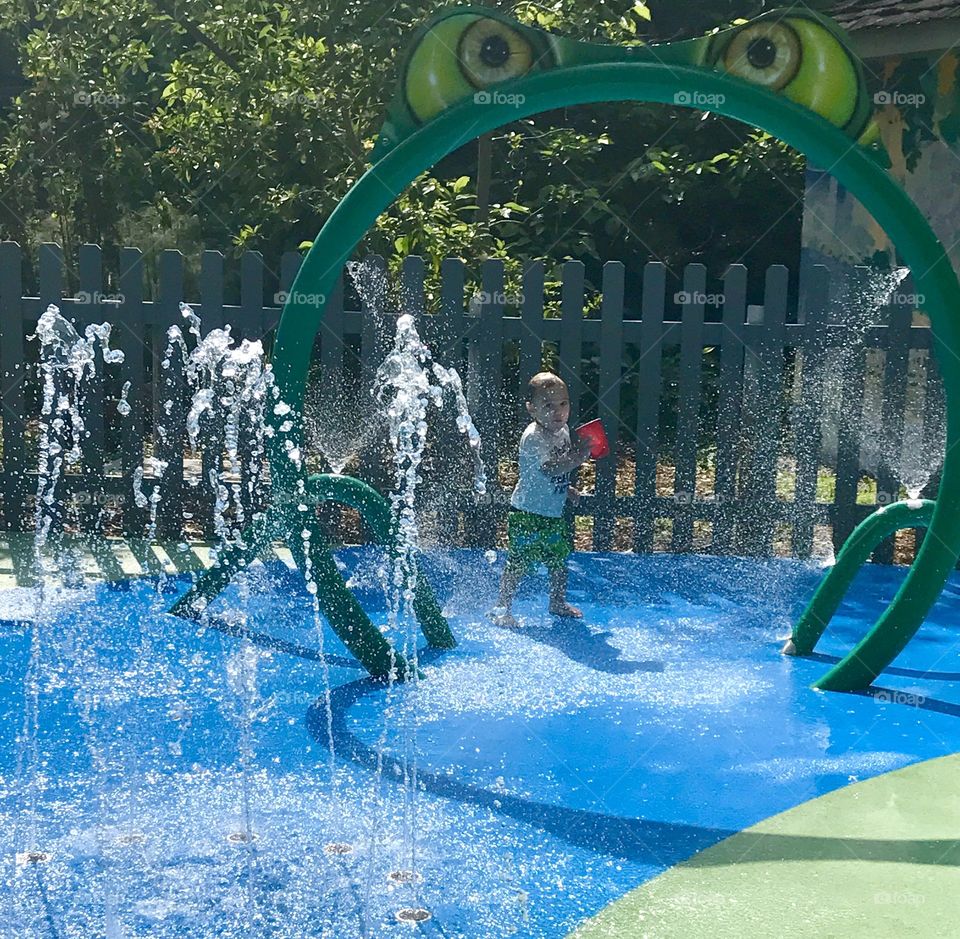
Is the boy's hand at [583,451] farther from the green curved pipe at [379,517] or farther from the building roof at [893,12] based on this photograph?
the building roof at [893,12]

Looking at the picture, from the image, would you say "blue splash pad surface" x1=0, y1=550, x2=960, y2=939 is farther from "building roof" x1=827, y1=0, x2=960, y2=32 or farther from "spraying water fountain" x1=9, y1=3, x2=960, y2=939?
"building roof" x1=827, y1=0, x2=960, y2=32

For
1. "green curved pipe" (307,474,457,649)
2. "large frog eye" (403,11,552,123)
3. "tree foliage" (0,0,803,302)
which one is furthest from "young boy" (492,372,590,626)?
"tree foliage" (0,0,803,302)

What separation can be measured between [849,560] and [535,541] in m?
1.44

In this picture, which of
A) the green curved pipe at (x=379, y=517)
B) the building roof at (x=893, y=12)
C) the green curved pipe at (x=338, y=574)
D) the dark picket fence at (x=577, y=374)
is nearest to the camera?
the green curved pipe at (x=338, y=574)

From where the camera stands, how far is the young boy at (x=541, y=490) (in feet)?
21.0

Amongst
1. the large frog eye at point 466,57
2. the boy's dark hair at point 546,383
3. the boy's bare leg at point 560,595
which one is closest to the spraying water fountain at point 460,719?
the large frog eye at point 466,57

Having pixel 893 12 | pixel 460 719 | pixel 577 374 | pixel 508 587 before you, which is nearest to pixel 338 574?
pixel 460 719

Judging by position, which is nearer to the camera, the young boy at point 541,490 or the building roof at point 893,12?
the young boy at point 541,490

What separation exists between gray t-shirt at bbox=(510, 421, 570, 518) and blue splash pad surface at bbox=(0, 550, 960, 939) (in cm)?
55

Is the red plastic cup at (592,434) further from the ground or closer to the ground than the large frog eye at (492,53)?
closer to the ground

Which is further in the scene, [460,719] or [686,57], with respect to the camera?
[686,57]

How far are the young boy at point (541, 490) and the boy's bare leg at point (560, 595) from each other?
8 cm

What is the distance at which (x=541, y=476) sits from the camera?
6.42 m

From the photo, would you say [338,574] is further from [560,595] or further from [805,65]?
[805,65]
